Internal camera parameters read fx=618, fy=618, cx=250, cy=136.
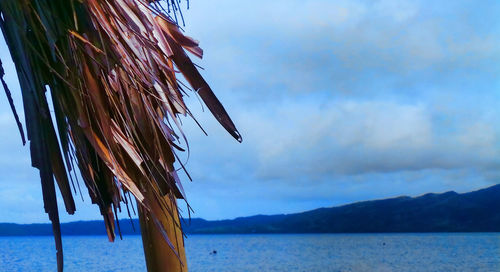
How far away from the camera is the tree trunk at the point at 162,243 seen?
2.44 meters

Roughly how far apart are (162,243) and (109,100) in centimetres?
61

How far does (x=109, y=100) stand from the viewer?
227cm

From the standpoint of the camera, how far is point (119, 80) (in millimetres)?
2309

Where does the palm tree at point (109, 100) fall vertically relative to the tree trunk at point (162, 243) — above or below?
above

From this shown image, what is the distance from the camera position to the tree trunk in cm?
244

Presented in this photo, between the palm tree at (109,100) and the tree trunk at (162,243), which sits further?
the tree trunk at (162,243)

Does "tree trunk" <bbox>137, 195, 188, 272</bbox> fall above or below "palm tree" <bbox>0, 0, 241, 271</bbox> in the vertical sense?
below

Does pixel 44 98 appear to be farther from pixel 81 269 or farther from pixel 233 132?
pixel 81 269

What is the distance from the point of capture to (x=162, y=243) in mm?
2461

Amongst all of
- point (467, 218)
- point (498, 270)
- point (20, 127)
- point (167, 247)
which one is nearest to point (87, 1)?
point (20, 127)

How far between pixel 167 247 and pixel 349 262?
52.5m

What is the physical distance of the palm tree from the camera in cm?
208

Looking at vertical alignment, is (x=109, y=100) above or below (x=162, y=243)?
above

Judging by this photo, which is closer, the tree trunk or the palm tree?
the palm tree
